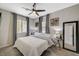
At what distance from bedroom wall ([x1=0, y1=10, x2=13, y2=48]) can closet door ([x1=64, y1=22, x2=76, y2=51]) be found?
3486 mm

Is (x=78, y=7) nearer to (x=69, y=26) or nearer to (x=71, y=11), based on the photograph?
(x=71, y=11)

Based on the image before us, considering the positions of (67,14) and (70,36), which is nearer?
(70,36)

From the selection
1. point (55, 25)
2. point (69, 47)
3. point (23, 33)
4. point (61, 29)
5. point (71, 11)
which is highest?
point (71, 11)

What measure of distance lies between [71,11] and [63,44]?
1830mm

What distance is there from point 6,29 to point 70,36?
378 cm

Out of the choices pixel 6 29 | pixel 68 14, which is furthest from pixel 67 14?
pixel 6 29

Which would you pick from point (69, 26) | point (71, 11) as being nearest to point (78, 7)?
point (71, 11)

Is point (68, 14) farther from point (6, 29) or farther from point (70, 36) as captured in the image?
point (6, 29)

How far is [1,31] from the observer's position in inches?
147

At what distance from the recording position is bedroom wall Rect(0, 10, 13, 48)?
378 cm

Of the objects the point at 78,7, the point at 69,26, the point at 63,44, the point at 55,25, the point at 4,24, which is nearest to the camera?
the point at 78,7

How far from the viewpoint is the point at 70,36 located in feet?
10.5

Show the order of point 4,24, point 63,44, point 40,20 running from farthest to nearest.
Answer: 1. point 40,20
2. point 4,24
3. point 63,44

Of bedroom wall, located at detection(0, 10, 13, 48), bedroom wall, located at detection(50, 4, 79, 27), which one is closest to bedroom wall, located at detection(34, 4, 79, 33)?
bedroom wall, located at detection(50, 4, 79, 27)
